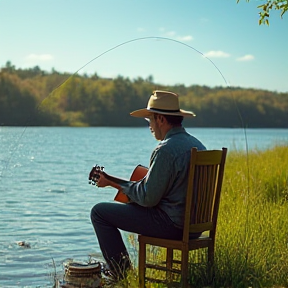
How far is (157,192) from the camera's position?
3.70 m

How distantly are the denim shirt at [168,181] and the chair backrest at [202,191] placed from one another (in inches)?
2.4

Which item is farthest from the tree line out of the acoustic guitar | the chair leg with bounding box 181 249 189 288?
the chair leg with bounding box 181 249 189 288

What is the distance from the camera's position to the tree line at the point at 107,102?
21.3ft

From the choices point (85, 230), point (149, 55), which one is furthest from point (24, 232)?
point (149, 55)

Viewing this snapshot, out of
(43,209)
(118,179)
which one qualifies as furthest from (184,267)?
(43,209)

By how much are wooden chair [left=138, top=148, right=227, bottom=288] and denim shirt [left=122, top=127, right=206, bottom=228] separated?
0.22 ft

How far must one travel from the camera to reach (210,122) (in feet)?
27.0

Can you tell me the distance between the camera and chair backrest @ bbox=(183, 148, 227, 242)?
12.1 feet

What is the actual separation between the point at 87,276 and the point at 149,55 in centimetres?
182

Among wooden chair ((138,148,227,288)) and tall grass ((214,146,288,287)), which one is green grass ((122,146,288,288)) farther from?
wooden chair ((138,148,227,288))

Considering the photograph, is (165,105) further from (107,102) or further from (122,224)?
(107,102)

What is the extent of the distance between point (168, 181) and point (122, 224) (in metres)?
0.37

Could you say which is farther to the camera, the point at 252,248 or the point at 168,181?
the point at 252,248

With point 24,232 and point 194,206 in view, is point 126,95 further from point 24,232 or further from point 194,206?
point 194,206
